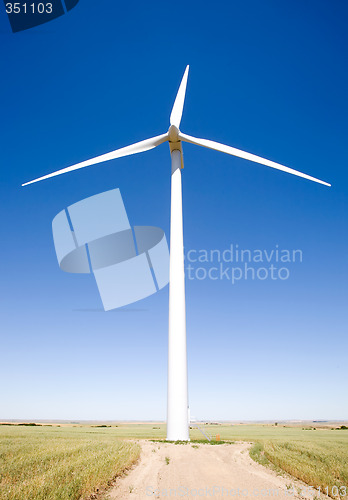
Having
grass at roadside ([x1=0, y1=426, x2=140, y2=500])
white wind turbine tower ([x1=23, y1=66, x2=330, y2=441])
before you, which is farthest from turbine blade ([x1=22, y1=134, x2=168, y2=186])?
grass at roadside ([x1=0, y1=426, x2=140, y2=500])

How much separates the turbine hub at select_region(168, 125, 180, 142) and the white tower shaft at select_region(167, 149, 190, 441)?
7.20 meters

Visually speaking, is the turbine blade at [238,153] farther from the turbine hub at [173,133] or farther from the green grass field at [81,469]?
the green grass field at [81,469]

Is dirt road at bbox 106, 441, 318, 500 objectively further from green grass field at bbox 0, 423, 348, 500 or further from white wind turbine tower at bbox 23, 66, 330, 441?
white wind turbine tower at bbox 23, 66, 330, 441

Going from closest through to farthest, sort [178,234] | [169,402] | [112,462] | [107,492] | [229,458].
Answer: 1. [107,492]
2. [112,462]
3. [229,458]
4. [169,402]
5. [178,234]

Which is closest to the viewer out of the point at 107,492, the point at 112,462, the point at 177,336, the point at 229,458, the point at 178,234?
the point at 107,492

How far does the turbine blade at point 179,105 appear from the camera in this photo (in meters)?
35.3

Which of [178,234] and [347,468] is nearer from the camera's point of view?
[347,468]

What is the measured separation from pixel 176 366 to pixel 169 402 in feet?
8.63

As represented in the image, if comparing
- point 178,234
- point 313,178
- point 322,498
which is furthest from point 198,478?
point 313,178

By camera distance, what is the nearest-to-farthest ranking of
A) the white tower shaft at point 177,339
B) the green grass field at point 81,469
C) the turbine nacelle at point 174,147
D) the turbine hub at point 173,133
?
the green grass field at point 81,469 → the white tower shaft at point 177,339 → the turbine nacelle at point 174,147 → the turbine hub at point 173,133

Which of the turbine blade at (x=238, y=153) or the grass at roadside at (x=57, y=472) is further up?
the turbine blade at (x=238, y=153)

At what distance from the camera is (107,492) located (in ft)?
36.2

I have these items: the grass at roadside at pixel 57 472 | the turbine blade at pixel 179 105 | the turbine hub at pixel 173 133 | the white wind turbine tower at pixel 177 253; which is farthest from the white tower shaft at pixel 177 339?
the turbine blade at pixel 179 105

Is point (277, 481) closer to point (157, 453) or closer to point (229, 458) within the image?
point (229, 458)
